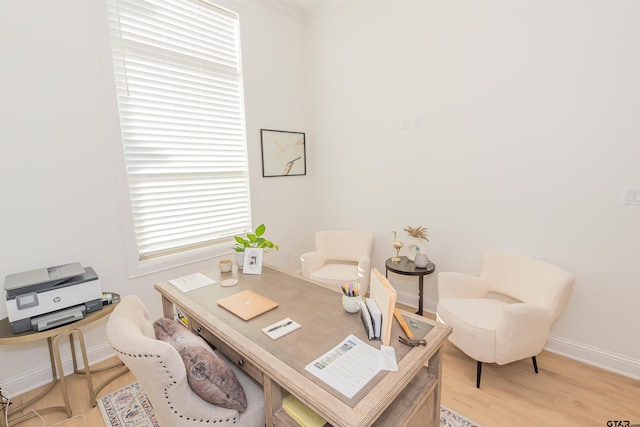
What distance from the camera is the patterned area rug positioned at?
1.72 metres

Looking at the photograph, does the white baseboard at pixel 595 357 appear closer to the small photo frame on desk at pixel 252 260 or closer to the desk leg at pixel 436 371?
the desk leg at pixel 436 371

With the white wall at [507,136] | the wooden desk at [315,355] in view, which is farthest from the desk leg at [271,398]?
the white wall at [507,136]

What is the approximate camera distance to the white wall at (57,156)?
1.85m

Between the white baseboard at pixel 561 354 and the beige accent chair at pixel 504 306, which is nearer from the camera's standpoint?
the beige accent chair at pixel 504 306

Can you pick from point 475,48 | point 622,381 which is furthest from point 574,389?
point 475,48

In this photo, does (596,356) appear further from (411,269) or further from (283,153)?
(283,153)

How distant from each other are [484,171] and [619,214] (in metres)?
0.87

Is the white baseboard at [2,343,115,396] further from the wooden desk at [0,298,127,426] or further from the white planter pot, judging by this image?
the white planter pot

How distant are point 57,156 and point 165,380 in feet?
6.08

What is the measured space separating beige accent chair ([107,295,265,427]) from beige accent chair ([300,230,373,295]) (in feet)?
5.38

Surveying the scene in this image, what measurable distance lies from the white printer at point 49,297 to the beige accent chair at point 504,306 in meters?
2.35

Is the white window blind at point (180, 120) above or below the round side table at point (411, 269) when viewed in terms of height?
above

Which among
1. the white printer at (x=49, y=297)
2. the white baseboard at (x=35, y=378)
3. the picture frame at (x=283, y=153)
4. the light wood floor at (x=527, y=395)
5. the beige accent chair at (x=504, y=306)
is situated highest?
→ the picture frame at (x=283, y=153)

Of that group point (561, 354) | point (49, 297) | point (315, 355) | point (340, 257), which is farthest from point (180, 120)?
point (561, 354)
